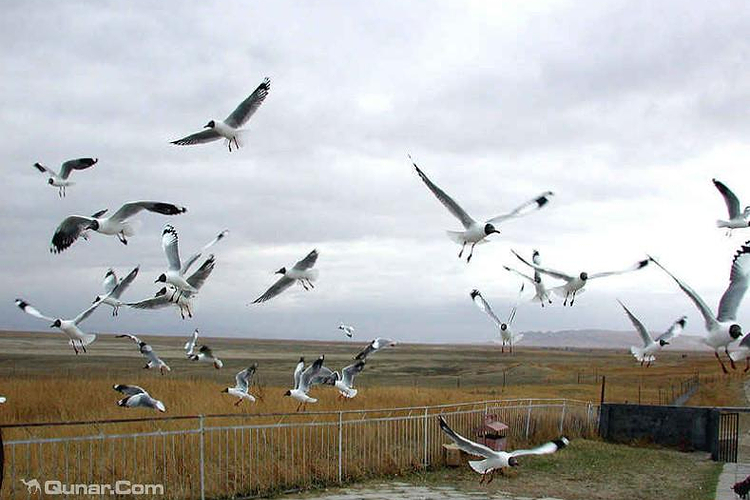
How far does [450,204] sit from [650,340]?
3.26m

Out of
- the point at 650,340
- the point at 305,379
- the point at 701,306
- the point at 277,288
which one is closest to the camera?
the point at 701,306

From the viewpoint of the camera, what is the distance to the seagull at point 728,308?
764 centimetres

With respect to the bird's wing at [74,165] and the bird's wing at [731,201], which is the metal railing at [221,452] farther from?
the bird's wing at [731,201]

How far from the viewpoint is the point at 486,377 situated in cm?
5044

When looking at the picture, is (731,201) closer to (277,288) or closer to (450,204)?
(450,204)

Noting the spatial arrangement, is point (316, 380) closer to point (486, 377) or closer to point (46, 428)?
point (46, 428)

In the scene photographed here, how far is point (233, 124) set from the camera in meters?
11.6

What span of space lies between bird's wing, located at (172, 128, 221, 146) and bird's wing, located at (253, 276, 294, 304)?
102 inches

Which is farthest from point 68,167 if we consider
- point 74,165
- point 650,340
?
point 650,340

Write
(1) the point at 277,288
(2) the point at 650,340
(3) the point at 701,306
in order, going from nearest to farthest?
1. (3) the point at 701,306
2. (2) the point at 650,340
3. (1) the point at 277,288

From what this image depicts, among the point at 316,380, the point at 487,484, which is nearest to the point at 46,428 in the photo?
the point at 316,380

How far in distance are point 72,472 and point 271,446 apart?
2.82m

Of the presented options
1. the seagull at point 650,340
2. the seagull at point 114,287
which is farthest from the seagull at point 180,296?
the seagull at point 650,340

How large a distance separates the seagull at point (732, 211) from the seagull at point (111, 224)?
21.8 feet
